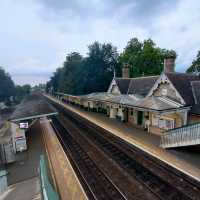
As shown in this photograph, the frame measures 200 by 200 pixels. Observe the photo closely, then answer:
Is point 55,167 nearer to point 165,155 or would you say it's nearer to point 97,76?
point 165,155

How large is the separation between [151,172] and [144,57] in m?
29.4

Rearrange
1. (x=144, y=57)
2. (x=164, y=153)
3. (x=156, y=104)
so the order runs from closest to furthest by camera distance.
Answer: (x=164, y=153) < (x=156, y=104) < (x=144, y=57)

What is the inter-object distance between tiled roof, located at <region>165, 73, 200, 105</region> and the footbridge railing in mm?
5293

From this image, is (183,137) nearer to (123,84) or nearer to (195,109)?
(195,109)

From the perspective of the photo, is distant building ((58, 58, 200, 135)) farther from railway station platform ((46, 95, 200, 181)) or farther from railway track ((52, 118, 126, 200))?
railway track ((52, 118, 126, 200))

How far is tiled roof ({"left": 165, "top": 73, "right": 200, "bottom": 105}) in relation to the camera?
1546cm

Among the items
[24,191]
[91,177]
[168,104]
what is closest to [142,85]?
[168,104]

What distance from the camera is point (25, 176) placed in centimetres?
1043

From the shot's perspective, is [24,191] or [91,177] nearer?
[24,191]

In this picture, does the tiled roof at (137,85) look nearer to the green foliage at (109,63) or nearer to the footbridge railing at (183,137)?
the green foliage at (109,63)

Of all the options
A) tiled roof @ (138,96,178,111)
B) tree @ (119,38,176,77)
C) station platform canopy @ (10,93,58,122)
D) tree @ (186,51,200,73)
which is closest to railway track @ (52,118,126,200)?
station platform canopy @ (10,93,58,122)

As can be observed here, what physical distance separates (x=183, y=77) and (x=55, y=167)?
693 inches

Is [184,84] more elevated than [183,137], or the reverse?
[184,84]

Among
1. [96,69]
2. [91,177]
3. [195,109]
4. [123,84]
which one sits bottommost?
[91,177]
